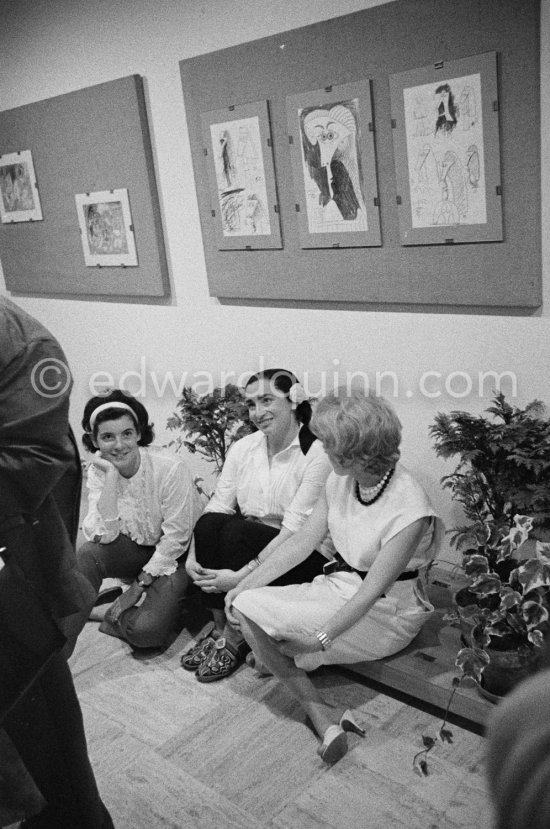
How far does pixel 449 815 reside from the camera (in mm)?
2697

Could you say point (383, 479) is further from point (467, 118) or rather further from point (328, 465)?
point (467, 118)

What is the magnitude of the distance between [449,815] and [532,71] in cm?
258

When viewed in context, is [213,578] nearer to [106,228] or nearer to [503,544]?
[503,544]

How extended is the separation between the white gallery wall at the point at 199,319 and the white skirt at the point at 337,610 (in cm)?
81

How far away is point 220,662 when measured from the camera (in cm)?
364

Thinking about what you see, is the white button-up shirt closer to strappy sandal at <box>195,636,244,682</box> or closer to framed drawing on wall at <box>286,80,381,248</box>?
strappy sandal at <box>195,636,244,682</box>

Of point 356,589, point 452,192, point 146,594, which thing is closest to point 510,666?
point 356,589

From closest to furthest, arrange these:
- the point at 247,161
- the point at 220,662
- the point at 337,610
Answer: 1. the point at 337,610
2. the point at 220,662
3. the point at 247,161

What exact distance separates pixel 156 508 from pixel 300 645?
1.24 metres

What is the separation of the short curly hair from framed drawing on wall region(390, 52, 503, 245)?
2.95ft

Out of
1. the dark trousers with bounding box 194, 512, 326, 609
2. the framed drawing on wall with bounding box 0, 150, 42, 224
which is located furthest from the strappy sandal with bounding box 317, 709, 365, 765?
the framed drawing on wall with bounding box 0, 150, 42, 224

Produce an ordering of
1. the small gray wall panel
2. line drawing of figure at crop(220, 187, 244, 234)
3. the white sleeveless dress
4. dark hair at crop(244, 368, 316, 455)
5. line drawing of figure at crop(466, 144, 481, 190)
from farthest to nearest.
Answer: the small gray wall panel < line drawing of figure at crop(220, 187, 244, 234) < dark hair at crop(244, 368, 316, 455) < line drawing of figure at crop(466, 144, 481, 190) < the white sleeveless dress

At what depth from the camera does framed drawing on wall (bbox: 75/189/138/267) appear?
520cm

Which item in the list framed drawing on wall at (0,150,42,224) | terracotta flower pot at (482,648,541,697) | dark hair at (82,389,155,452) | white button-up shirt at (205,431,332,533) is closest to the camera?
terracotta flower pot at (482,648,541,697)
